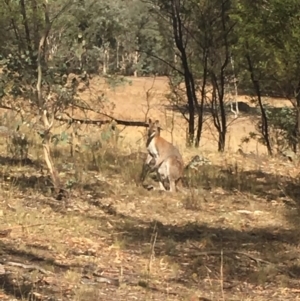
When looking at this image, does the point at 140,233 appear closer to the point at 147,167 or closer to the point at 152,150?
the point at 147,167

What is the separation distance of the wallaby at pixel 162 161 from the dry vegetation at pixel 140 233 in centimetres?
20

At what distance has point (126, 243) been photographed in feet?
20.7

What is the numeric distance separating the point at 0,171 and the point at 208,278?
4306 millimetres

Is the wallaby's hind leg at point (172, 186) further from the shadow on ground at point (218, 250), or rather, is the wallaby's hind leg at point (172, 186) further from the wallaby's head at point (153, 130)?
the shadow on ground at point (218, 250)

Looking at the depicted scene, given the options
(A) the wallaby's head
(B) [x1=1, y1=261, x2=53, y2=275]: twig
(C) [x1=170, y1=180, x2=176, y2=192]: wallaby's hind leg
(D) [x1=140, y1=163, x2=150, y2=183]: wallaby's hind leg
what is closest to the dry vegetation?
(B) [x1=1, y1=261, x2=53, y2=275]: twig

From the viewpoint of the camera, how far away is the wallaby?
917 cm

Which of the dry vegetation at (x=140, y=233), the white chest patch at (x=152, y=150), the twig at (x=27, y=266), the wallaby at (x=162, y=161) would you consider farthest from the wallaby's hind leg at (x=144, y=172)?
the twig at (x=27, y=266)

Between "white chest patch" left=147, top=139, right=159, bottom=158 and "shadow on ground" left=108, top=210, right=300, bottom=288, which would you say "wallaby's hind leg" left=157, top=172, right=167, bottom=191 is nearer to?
"white chest patch" left=147, top=139, right=159, bottom=158

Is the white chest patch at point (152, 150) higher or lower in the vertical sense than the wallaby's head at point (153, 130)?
lower

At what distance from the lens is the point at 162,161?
9688 mm

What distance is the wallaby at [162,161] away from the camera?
9.17m

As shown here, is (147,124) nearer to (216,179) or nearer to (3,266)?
(216,179)

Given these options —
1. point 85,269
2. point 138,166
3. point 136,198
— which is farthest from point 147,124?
point 85,269

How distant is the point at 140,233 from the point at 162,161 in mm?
3000
